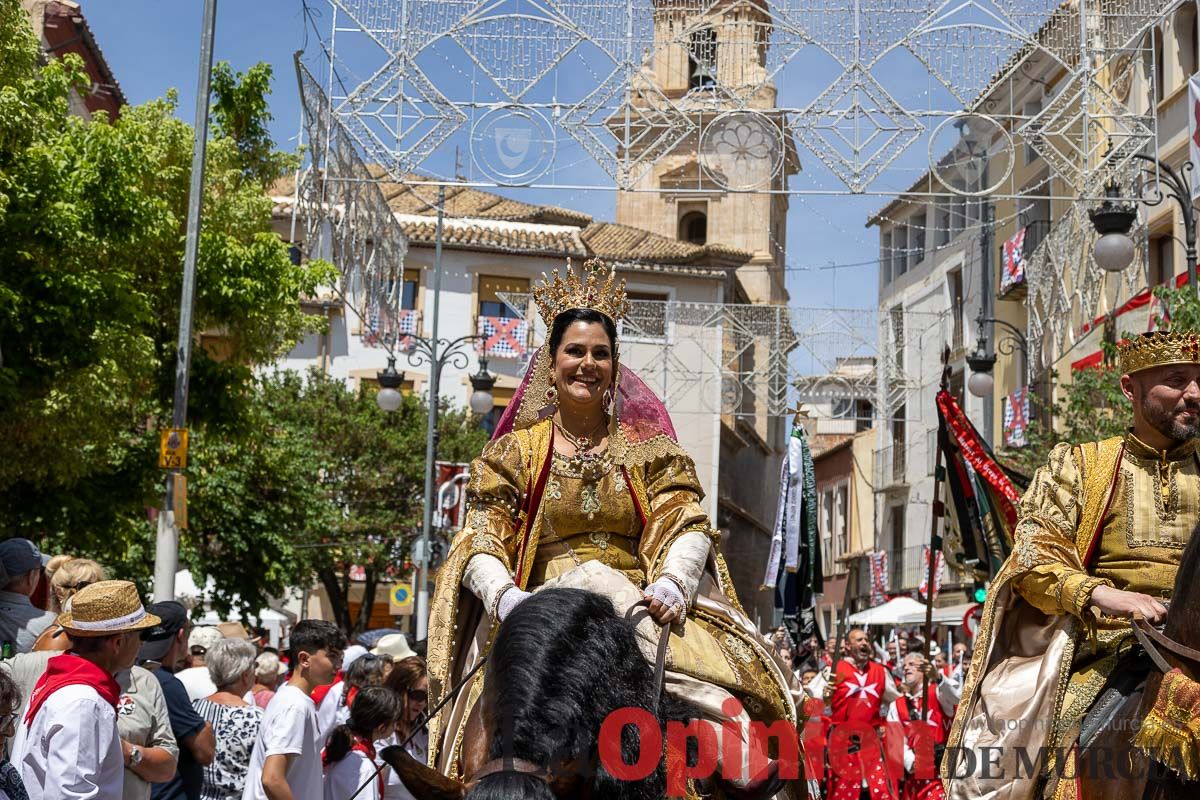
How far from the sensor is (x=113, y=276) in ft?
52.4

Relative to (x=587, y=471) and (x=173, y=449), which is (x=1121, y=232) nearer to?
(x=173, y=449)

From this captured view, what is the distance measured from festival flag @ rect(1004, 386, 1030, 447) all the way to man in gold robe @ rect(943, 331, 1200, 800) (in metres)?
22.7

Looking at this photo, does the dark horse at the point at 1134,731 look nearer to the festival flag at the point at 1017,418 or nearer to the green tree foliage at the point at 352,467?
the festival flag at the point at 1017,418

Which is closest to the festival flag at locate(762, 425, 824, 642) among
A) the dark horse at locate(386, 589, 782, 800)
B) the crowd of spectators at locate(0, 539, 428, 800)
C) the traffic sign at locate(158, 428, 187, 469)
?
the crowd of spectators at locate(0, 539, 428, 800)

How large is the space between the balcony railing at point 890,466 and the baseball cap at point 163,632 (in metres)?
39.2

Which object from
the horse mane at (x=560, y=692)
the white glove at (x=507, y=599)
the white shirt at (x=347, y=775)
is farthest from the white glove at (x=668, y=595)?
the white shirt at (x=347, y=775)

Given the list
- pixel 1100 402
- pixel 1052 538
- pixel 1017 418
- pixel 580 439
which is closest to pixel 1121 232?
pixel 1100 402

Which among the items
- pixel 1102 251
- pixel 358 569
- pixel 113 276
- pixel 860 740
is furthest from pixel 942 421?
pixel 358 569

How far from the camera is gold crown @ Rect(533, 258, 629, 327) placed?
614 centimetres

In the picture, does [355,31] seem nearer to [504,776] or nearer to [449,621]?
[449,621]

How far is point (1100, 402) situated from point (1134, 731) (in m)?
16.2

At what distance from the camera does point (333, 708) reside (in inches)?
380

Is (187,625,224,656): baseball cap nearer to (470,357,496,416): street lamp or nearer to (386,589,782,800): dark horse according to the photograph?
(386,589,782,800): dark horse

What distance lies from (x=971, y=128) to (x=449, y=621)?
11509mm
